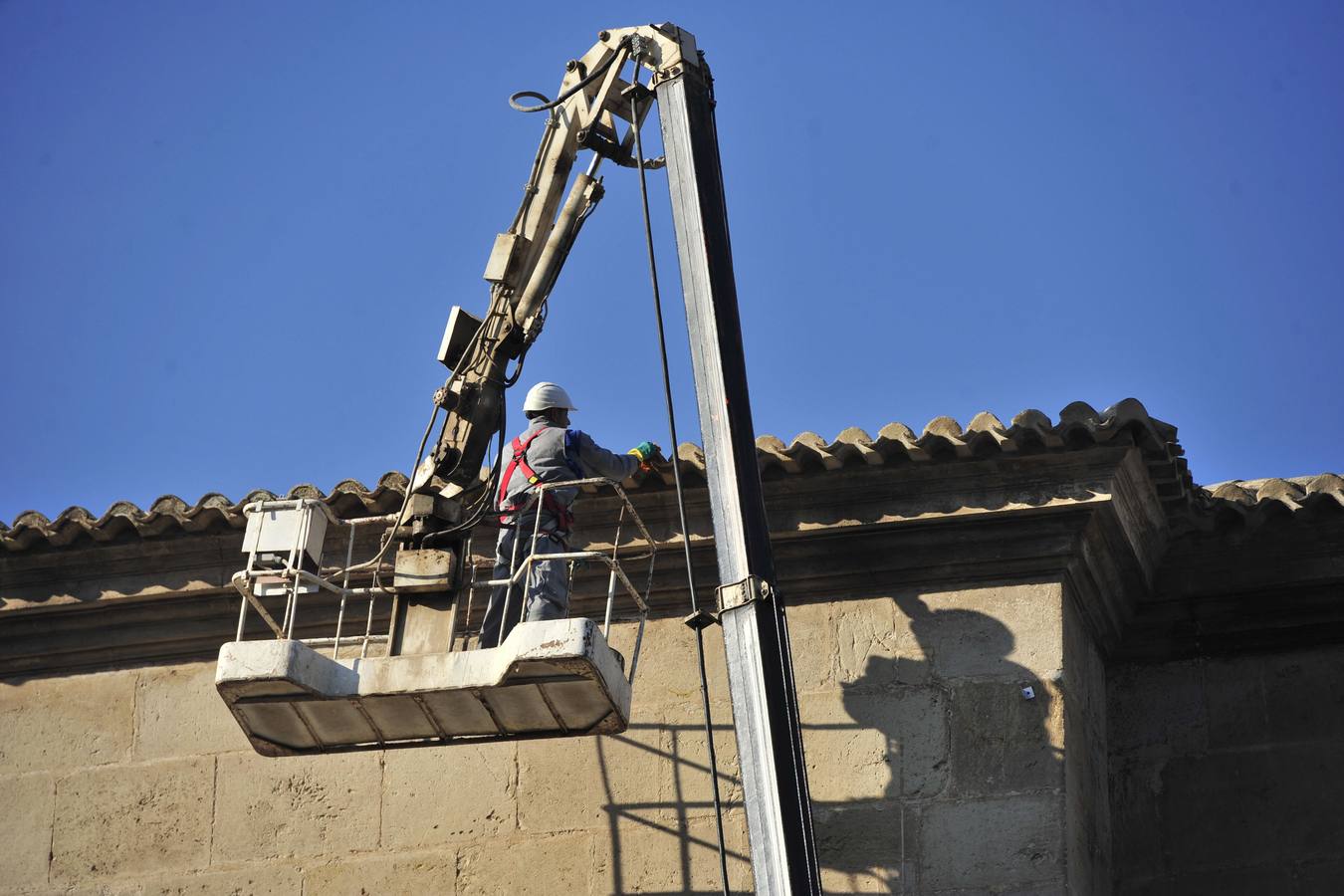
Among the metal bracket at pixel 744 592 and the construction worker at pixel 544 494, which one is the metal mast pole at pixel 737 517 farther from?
the construction worker at pixel 544 494

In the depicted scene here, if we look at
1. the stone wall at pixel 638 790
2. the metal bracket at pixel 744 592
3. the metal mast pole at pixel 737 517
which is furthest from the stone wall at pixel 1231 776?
the metal bracket at pixel 744 592

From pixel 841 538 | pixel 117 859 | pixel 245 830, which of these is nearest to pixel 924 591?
pixel 841 538

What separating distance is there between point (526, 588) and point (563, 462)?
0.68 meters

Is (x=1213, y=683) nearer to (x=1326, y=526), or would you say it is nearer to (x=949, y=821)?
(x=1326, y=526)

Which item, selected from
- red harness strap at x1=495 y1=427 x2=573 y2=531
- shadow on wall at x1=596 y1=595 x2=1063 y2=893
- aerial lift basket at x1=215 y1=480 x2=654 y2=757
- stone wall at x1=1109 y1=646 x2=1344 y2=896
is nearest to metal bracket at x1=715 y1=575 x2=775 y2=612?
aerial lift basket at x1=215 y1=480 x2=654 y2=757

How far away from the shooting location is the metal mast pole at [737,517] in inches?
293

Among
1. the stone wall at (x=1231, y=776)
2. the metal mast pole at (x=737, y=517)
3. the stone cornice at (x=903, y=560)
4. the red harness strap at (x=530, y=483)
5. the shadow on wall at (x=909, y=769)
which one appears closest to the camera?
the metal mast pole at (x=737, y=517)

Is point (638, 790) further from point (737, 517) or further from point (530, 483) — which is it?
point (737, 517)

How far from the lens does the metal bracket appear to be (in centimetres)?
771

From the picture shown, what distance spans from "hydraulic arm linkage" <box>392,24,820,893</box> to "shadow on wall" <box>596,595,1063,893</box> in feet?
4.66

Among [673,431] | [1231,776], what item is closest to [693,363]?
[673,431]

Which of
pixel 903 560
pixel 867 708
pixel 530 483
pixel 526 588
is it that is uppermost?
pixel 530 483

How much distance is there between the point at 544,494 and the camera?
9.00m

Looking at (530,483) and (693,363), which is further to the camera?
(530,483)
